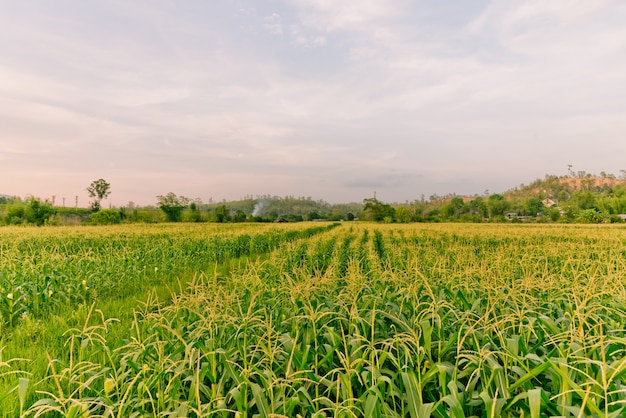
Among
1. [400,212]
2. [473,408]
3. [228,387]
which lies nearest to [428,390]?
[473,408]

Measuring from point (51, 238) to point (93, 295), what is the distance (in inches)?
585

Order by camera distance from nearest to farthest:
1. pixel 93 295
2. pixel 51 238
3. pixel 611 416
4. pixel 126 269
A: pixel 611 416 → pixel 93 295 → pixel 126 269 → pixel 51 238

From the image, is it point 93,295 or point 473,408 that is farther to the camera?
point 93,295

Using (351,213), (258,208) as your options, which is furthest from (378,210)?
(258,208)

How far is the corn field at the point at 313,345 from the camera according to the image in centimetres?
214

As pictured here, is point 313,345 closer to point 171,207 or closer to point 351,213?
point 171,207

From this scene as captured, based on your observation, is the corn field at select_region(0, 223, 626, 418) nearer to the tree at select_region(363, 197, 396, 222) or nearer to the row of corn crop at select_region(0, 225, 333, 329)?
the row of corn crop at select_region(0, 225, 333, 329)

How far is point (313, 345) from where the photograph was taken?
11.0ft

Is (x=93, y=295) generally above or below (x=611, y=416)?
below

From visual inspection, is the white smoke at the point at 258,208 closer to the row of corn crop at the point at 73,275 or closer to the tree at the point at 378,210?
the tree at the point at 378,210

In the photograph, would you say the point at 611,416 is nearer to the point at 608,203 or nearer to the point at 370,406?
the point at 370,406

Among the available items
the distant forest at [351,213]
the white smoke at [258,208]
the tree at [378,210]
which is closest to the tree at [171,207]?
the distant forest at [351,213]

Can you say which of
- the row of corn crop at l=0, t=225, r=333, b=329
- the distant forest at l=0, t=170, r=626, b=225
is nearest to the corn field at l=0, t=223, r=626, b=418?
the row of corn crop at l=0, t=225, r=333, b=329

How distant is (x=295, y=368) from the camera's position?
2.74 m
